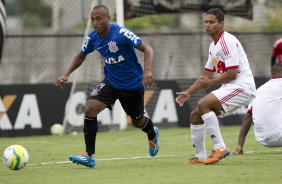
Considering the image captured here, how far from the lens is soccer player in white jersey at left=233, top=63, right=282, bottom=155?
39.5 ft

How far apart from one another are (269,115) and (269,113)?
0.11 ft

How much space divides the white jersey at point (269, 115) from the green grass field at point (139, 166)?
0.28 metres

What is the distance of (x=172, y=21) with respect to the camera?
22062 millimetres

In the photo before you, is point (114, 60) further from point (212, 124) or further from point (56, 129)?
point (56, 129)

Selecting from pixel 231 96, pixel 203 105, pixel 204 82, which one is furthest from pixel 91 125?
pixel 231 96

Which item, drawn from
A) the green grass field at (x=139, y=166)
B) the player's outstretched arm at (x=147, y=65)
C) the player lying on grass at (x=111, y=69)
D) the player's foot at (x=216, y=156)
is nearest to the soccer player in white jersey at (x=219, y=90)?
the player's foot at (x=216, y=156)

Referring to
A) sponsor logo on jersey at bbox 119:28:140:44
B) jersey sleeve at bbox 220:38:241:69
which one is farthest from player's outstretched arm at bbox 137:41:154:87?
jersey sleeve at bbox 220:38:241:69

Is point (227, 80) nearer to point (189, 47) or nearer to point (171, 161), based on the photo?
point (171, 161)

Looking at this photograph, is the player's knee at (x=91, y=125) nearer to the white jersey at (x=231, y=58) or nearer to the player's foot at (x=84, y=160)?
the player's foot at (x=84, y=160)

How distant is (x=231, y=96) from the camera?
10883 mm

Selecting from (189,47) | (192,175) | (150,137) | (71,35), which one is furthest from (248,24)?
(192,175)

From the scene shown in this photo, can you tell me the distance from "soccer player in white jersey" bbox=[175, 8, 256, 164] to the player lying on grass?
859mm

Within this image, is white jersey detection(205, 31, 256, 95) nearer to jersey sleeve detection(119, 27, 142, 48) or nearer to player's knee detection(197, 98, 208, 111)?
player's knee detection(197, 98, 208, 111)

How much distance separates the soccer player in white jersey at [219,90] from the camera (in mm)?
10734
